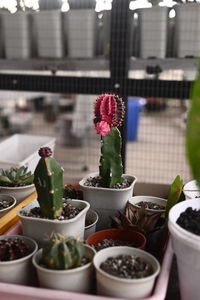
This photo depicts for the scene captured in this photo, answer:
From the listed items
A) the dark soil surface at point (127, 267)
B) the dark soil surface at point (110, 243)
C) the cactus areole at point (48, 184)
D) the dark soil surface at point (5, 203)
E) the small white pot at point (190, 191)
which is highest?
the cactus areole at point (48, 184)

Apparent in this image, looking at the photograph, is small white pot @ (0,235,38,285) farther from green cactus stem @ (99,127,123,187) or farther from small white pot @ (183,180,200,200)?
small white pot @ (183,180,200,200)

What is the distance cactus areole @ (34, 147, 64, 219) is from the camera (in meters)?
0.75

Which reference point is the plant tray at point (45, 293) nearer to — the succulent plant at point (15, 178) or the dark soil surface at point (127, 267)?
the dark soil surface at point (127, 267)

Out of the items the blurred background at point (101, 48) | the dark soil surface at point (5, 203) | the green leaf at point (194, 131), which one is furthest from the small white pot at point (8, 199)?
the green leaf at point (194, 131)

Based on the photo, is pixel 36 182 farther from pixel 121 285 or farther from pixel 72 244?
pixel 121 285

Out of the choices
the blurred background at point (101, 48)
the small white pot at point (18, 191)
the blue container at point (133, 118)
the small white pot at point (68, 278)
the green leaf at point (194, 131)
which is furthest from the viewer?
the blue container at point (133, 118)

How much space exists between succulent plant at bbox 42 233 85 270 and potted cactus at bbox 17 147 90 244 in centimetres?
9

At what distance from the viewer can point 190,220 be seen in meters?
0.73

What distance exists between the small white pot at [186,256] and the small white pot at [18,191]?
0.50 metres

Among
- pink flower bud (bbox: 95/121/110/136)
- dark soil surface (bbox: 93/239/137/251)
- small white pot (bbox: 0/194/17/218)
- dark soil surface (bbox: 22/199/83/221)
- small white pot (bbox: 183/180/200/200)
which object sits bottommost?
small white pot (bbox: 0/194/17/218)

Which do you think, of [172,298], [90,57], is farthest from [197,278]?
[90,57]

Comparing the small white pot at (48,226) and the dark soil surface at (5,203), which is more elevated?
the small white pot at (48,226)

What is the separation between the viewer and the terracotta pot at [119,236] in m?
0.82

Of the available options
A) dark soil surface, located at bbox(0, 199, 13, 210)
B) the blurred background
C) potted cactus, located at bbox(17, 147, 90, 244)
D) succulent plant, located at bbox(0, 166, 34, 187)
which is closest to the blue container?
the blurred background
